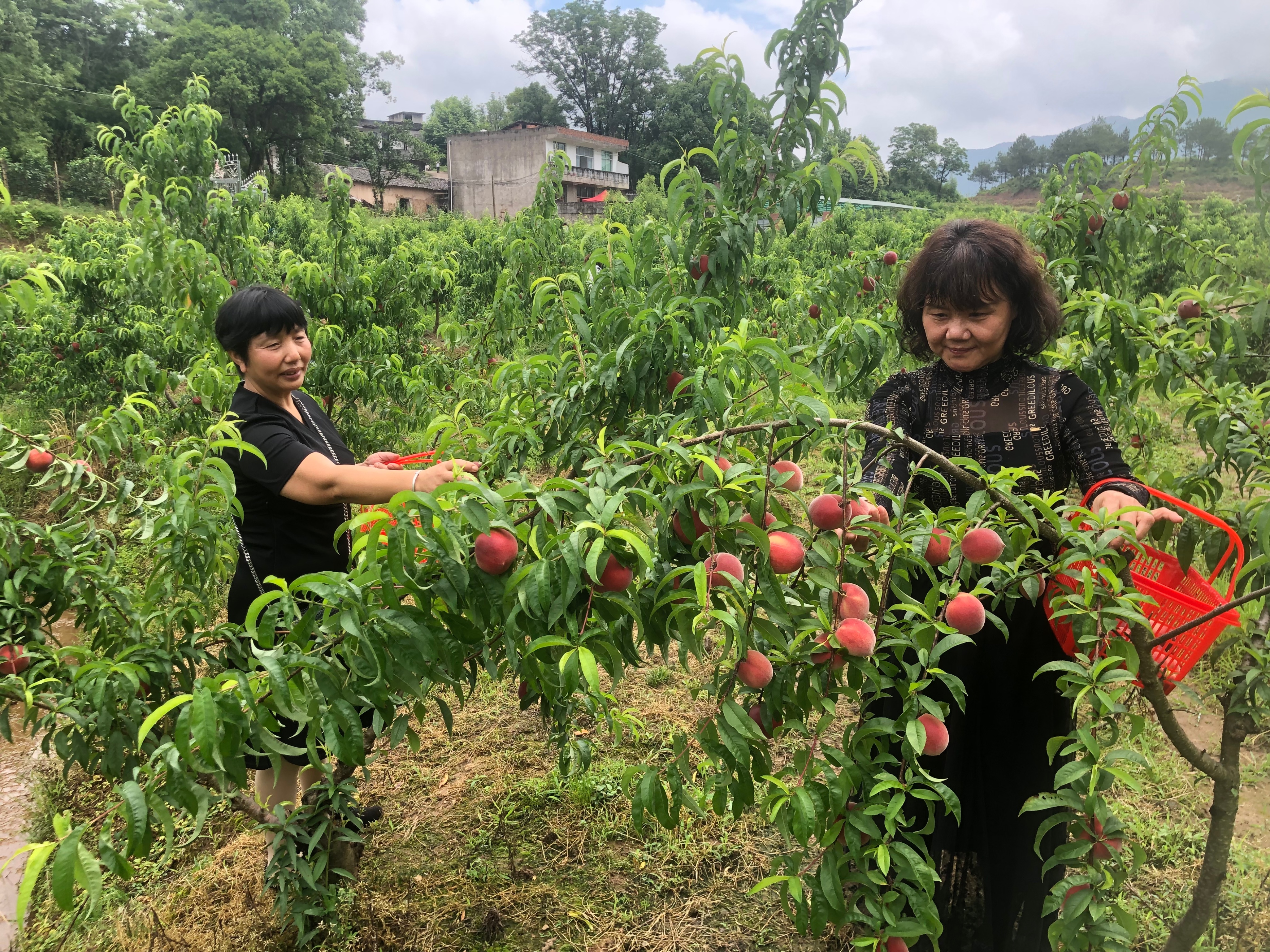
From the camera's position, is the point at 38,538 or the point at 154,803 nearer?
the point at 154,803

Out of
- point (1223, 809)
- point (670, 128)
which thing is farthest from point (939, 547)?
point (670, 128)

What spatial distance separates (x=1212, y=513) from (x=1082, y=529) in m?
0.62

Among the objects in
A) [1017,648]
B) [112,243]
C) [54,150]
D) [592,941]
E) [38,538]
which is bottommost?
[592,941]

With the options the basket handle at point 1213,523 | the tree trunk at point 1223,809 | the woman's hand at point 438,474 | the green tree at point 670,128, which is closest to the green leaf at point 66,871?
the woman's hand at point 438,474

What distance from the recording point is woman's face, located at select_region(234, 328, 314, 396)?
1.94 metres

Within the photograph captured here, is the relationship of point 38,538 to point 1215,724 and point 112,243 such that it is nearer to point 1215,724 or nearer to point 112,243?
point 1215,724

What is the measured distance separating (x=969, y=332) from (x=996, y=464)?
0.29 metres

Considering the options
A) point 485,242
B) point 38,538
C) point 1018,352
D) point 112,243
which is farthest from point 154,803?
point 485,242

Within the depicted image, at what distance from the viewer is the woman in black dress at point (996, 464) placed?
1566mm

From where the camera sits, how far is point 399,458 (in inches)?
73.4

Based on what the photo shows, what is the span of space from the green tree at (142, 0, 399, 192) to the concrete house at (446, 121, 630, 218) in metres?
5.41

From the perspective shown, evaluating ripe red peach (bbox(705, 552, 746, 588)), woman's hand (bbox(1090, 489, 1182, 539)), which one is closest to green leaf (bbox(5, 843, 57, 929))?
ripe red peach (bbox(705, 552, 746, 588))

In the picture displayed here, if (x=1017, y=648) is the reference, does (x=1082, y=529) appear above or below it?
above

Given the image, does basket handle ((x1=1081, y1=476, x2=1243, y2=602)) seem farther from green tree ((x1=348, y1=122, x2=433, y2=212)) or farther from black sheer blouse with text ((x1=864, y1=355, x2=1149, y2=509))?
green tree ((x1=348, y1=122, x2=433, y2=212))
